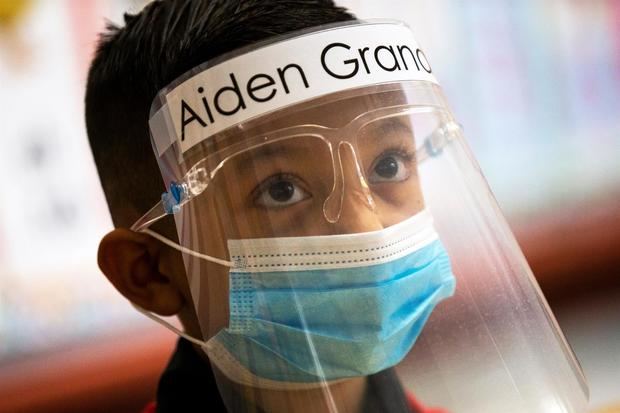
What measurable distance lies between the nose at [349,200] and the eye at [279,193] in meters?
0.03

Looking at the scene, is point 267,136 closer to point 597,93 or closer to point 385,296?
point 385,296

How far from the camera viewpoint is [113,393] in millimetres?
1311

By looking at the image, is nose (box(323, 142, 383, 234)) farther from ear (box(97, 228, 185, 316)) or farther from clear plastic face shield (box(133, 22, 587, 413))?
ear (box(97, 228, 185, 316))

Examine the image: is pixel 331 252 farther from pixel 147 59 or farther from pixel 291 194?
pixel 147 59

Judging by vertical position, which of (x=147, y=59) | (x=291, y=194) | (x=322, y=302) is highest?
(x=147, y=59)

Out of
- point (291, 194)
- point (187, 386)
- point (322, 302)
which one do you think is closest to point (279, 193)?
point (291, 194)

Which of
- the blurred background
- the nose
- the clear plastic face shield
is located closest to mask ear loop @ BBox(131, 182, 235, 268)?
the clear plastic face shield

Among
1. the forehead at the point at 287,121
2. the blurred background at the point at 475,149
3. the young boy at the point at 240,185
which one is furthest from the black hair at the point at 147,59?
the blurred background at the point at 475,149

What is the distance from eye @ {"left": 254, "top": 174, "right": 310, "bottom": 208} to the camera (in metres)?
0.66

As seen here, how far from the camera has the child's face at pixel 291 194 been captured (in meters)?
0.65

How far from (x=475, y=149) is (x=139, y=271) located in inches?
38.2

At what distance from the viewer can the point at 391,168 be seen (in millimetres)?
710

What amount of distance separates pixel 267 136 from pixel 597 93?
123 centimetres

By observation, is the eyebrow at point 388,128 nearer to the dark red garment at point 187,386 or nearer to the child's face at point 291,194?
the child's face at point 291,194
